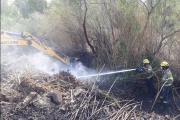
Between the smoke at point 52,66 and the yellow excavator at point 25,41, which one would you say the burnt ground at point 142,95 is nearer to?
the smoke at point 52,66

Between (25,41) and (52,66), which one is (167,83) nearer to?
(52,66)

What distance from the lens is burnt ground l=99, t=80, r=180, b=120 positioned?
5.57 metres

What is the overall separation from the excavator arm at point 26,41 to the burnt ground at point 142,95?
311 centimetres

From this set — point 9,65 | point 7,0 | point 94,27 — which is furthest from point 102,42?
point 7,0

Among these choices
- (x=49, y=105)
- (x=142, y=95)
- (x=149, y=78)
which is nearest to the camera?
(x=49, y=105)

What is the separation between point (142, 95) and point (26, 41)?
6092 mm

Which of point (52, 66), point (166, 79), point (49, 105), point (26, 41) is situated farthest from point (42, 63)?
point (166, 79)

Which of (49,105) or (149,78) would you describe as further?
(149,78)

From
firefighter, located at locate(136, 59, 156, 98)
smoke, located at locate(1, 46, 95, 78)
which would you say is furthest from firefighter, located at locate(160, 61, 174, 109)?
smoke, located at locate(1, 46, 95, 78)

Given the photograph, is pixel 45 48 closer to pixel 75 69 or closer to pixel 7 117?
pixel 75 69

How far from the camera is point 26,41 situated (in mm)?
6285

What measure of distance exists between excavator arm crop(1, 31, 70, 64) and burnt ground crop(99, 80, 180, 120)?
10.2ft

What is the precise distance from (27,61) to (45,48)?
4.72ft

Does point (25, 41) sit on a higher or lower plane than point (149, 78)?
higher
